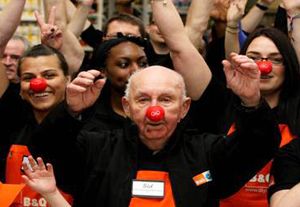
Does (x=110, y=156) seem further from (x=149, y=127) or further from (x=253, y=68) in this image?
(x=253, y=68)

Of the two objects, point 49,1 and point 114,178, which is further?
point 49,1

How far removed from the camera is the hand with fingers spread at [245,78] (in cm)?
263

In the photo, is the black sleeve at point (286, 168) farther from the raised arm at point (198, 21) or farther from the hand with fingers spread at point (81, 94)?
the raised arm at point (198, 21)

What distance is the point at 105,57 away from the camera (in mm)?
3682

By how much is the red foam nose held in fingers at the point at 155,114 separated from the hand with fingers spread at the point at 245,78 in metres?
0.26

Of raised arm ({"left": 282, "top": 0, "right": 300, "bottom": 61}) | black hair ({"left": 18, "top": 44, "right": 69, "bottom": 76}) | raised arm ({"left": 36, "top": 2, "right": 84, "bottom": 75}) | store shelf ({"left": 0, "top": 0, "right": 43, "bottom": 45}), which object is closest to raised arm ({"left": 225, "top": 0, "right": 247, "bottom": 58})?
raised arm ({"left": 282, "top": 0, "right": 300, "bottom": 61})

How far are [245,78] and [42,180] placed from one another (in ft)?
2.59

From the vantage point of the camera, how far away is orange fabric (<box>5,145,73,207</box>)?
322 centimetres

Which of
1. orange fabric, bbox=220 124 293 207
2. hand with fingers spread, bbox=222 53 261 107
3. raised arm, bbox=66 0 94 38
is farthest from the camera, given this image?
raised arm, bbox=66 0 94 38

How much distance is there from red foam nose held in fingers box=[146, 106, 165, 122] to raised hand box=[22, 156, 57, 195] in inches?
15.3

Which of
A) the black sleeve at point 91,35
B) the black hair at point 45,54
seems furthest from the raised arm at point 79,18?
the black hair at point 45,54

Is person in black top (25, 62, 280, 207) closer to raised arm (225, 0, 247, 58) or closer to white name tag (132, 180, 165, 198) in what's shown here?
white name tag (132, 180, 165, 198)

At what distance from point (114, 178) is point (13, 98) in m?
0.97

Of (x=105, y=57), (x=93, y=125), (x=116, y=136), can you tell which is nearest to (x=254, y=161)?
(x=116, y=136)
